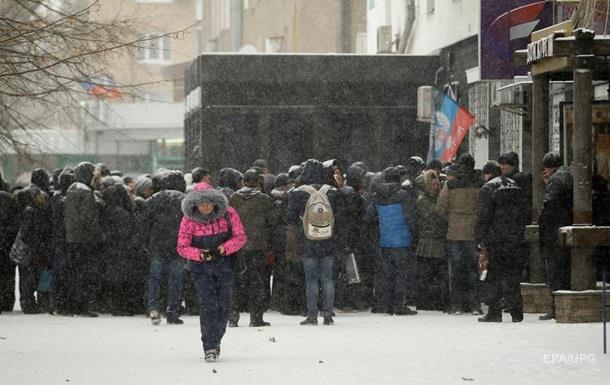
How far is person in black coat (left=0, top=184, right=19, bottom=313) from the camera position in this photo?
22.2 m

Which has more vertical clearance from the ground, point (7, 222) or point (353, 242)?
point (7, 222)

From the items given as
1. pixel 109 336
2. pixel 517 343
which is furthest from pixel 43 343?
pixel 517 343

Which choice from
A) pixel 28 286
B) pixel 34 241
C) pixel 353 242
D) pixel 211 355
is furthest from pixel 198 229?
pixel 28 286

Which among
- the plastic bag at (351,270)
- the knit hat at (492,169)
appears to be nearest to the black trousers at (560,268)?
the knit hat at (492,169)

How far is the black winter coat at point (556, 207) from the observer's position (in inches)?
729

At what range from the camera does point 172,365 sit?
1454cm

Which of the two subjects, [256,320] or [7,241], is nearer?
[256,320]

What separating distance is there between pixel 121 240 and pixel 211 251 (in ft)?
20.7

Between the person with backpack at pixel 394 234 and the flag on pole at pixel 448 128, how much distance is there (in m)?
5.42

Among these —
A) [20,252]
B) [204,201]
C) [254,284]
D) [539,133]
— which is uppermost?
[539,133]

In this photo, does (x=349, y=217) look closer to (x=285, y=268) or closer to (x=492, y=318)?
(x=285, y=268)

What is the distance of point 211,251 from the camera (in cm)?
1494

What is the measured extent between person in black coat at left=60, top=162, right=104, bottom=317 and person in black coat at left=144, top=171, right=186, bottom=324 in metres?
1.67

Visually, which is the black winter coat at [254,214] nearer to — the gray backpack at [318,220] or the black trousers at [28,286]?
the gray backpack at [318,220]
